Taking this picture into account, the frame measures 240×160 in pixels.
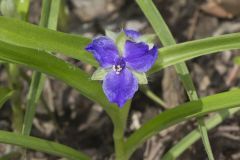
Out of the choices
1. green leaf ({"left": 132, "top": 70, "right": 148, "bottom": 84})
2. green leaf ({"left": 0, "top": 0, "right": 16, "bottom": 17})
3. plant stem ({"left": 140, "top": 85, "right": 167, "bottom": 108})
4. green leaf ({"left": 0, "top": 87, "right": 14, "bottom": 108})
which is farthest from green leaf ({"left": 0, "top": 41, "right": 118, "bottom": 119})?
plant stem ({"left": 140, "top": 85, "right": 167, "bottom": 108})

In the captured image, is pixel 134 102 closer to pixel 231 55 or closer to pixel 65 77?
pixel 231 55

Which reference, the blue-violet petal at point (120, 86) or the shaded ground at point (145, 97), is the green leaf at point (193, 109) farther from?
the shaded ground at point (145, 97)

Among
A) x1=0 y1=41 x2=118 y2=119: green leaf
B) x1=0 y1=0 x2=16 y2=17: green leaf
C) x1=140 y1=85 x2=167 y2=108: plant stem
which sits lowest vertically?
x1=0 y1=41 x2=118 y2=119: green leaf

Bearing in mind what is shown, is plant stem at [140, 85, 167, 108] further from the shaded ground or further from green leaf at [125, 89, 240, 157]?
green leaf at [125, 89, 240, 157]

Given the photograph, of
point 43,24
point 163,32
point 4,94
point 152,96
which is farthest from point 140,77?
point 152,96

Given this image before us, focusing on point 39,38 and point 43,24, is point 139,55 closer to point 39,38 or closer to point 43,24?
point 39,38

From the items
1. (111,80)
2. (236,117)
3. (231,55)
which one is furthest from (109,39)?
(231,55)
